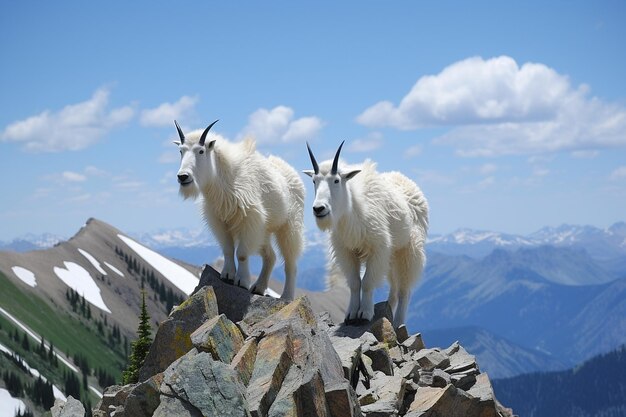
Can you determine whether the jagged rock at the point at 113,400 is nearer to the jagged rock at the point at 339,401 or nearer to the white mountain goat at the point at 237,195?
the white mountain goat at the point at 237,195

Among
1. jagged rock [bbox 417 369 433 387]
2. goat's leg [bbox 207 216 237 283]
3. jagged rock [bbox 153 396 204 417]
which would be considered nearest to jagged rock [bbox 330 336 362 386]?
jagged rock [bbox 417 369 433 387]

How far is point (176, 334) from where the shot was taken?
16594 mm

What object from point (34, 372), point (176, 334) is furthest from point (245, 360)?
point (34, 372)

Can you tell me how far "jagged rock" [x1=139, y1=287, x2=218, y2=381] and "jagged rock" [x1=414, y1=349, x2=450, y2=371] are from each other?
5.33 meters

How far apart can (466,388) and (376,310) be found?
3.24 metres

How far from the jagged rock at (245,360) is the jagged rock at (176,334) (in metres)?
2.30

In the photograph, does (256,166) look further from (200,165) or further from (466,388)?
(466,388)

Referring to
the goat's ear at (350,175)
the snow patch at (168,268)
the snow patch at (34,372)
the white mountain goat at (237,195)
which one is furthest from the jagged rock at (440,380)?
the snow patch at (168,268)

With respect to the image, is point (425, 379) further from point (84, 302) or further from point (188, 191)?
point (84, 302)

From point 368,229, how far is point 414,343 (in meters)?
3.29

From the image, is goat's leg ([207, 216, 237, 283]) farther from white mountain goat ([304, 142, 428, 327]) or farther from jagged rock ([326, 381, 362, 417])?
jagged rock ([326, 381, 362, 417])

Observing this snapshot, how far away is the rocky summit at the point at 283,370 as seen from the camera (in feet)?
42.4

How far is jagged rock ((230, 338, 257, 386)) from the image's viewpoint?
45.4ft

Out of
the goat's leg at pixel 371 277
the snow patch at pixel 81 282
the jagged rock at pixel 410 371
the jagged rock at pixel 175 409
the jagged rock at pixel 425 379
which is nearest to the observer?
the jagged rock at pixel 175 409
